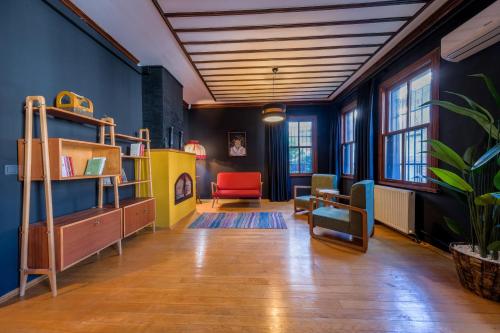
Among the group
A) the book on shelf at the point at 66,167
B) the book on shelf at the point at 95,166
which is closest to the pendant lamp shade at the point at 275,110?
the book on shelf at the point at 95,166

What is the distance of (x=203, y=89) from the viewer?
516 centimetres

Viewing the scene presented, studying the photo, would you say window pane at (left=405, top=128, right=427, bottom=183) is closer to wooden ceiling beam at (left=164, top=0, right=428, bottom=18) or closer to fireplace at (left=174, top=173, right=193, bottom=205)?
wooden ceiling beam at (left=164, top=0, right=428, bottom=18)

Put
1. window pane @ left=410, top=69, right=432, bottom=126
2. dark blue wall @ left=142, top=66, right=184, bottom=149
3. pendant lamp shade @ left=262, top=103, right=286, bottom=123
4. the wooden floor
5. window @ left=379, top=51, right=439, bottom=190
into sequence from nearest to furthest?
the wooden floor
window @ left=379, top=51, right=439, bottom=190
window pane @ left=410, top=69, right=432, bottom=126
dark blue wall @ left=142, top=66, right=184, bottom=149
pendant lamp shade @ left=262, top=103, right=286, bottom=123

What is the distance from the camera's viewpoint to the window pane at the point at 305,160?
21.4ft

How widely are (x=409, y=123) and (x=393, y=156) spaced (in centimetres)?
65

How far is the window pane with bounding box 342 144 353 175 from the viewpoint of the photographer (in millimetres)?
5568

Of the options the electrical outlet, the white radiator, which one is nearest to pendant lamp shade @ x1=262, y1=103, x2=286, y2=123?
the white radiator

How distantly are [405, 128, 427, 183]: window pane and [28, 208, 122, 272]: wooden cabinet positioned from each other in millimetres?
4144

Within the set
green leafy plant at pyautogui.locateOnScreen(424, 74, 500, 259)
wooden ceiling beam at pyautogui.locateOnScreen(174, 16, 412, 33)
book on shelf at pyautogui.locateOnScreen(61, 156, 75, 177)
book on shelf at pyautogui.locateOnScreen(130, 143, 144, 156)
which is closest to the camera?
green leafy plant at pyautogui.locateOnScreen(424, 74, 500, 259)

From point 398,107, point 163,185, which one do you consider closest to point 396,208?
point 398,107

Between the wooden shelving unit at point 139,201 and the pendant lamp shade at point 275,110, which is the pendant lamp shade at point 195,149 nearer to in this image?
the wooden shelving unit at point 139,201

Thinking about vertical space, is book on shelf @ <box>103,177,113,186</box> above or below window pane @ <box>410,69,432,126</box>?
below

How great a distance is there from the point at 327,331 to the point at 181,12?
3.38 m

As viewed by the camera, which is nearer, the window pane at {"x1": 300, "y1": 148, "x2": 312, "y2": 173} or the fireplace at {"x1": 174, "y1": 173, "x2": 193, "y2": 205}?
the fireplace at {"x1": 174, "y1": 173, "x2": 193, "y2": 205}
